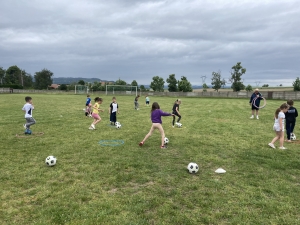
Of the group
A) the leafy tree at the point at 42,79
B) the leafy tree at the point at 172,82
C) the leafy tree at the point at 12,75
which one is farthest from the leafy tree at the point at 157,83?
the leafy tree at the point at 12,75

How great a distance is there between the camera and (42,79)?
126750 millimetres

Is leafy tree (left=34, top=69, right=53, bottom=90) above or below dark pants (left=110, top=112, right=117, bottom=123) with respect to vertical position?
above

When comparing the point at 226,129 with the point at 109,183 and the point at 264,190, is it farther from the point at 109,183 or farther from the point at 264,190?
the point at 109,183

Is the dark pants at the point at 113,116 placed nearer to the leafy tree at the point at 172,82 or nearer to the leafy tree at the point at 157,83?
the leafy tree at the point at 172,82

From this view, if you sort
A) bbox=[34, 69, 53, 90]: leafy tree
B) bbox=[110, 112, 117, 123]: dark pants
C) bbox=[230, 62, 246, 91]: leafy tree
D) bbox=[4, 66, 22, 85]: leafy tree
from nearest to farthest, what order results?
bbox=[110, 112, 117, 123]: dark pants, bbox=[230, 62, 246, 91]: leafy tree, bbox=[4, 66, 22, 85]: leafy tree, bbox=[34, 69, 53, 90]: leafy tree

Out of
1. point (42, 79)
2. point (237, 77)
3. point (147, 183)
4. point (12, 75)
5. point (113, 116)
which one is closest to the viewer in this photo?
point (147, 183)

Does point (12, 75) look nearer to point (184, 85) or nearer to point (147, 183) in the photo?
point (184, 85)

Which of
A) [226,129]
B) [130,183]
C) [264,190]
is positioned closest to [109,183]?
[130,183]

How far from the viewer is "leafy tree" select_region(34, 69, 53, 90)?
12635 centimetres

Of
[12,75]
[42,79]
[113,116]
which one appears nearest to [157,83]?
[42,79]

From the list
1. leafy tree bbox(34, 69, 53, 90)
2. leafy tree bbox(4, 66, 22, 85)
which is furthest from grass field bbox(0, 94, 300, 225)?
leafy tree bbox(34, 69, 53, 90)

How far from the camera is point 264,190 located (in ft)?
16.9

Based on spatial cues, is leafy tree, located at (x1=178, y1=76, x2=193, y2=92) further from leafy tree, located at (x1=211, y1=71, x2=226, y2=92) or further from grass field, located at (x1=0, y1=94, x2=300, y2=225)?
grass field, located at (x1=0, y1=94, x2=300, y2=225)

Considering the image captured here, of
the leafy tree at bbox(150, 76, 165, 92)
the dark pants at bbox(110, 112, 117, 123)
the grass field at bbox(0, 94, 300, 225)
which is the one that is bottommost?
the grass field at bbox(0, 94, 300, 225)
